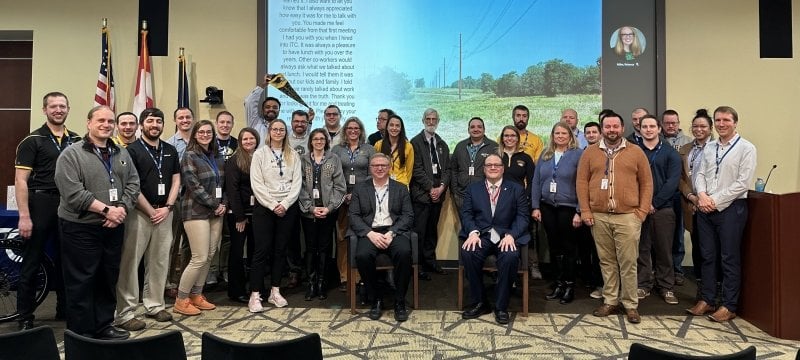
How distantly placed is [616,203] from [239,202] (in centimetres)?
281

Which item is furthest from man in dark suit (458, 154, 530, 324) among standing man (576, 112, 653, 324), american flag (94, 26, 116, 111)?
american flag (94, 26, 116, 111)

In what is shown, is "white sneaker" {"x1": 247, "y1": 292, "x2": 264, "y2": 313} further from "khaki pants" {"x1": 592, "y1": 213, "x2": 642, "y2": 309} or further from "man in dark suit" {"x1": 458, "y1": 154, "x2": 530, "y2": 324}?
"khaki pants" {"x1": 592, "y1": 213, "x2": 642, "y2": 309}

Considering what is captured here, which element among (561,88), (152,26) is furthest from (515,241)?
(152,26)

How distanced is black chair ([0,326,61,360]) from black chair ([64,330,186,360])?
0.12 meters

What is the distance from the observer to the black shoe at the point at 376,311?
3687mm

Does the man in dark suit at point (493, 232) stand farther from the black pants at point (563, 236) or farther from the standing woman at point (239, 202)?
the standing woman at point (239, 202)

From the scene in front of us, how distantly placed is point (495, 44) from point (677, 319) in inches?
125

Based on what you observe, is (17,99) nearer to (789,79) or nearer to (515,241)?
(515,241)

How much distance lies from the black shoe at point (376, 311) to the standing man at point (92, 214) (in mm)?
1679

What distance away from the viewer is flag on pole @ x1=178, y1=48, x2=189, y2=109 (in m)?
5.22

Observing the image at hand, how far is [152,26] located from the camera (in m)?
5.51

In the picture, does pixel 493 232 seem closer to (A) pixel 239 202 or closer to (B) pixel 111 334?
(A) pixel 239 202

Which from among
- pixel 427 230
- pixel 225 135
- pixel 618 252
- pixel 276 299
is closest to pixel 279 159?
pixel 225 135

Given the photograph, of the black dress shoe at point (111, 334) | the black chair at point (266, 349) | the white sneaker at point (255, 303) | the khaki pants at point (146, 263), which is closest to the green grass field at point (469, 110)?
the white sneaker at point (255, 303)
